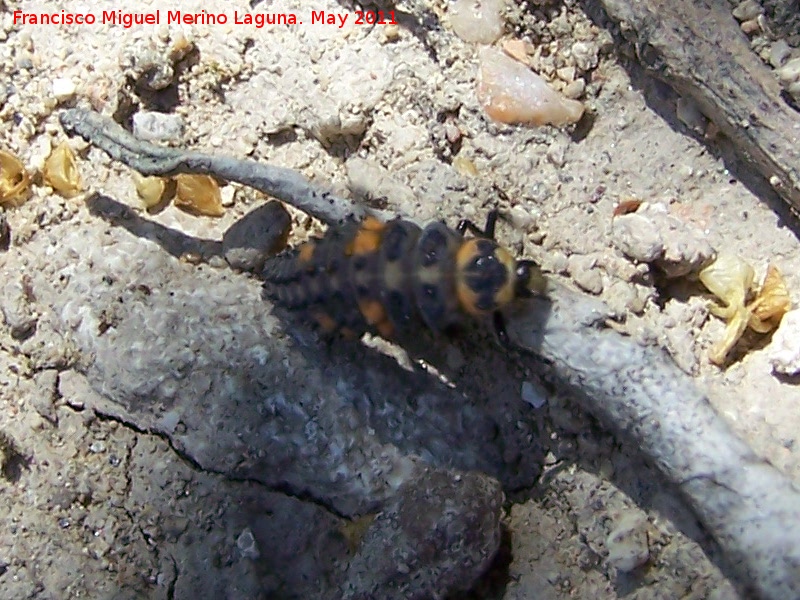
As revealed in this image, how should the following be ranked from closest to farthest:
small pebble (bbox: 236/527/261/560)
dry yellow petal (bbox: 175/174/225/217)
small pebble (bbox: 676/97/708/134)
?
1. small pebble (bbox: 236/527/261/560)
2. small pebble (bbox: 676/97/708/134)
3. dry yellow petal (bbox: 175/174/225/217)

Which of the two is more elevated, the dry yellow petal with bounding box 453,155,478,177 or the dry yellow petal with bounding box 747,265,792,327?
the dry yellow petal with bounding box 747,265,792,327

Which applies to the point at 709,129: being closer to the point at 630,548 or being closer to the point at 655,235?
the point at 655,235

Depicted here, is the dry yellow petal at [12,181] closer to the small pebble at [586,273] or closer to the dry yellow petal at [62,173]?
the dry yellow petal at [62,173]

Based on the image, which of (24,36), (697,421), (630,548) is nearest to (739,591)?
(630,548)

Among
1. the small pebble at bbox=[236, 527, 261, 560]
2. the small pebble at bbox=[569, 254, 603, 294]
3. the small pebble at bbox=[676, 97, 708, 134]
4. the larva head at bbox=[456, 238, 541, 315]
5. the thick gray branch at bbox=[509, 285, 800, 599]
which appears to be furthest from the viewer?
the small pebble at bbox=[676, 97, 708, 134]

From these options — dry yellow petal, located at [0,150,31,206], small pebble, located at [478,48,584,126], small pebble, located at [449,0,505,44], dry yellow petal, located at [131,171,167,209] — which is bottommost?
dry yellow petal, located at [0,150,31,206]

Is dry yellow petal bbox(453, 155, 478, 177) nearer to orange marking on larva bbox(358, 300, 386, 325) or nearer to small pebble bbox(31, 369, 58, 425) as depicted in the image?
orange marking on larva bbox(358, 300, 386, 325)

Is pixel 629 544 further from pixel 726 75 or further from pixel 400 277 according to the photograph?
pixel 726 75

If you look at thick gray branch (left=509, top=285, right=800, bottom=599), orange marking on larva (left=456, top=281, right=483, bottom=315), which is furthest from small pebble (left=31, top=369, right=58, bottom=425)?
thick gray branch (left=509, top=285, right=800, bottom=599)
